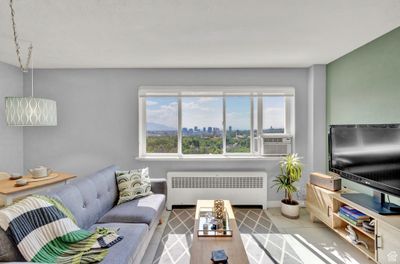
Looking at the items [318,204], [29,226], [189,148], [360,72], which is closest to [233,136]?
[189,148]

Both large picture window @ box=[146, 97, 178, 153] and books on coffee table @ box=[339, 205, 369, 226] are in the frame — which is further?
large picture window @ box=[146, 97, 178, 153]

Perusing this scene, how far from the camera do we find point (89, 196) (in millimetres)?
2049

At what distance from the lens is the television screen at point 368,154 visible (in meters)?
1.86

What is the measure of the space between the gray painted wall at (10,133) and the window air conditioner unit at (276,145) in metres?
4.22

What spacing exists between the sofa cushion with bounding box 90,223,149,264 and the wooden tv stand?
2124 millimetres

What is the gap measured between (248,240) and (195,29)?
8.13 ft

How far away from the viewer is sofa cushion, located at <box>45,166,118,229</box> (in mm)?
1796

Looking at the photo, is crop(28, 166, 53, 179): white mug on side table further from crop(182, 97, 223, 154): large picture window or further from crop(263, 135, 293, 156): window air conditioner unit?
crop(263, 135, 293, 156): window air conditioner unit

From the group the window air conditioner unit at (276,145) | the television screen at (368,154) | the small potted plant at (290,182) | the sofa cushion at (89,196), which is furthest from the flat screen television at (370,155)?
the sofa cushion at (89,196)

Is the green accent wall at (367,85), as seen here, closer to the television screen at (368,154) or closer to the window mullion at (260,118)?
the television screen at (368,154)

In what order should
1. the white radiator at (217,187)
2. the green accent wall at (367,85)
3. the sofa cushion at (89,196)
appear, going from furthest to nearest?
1. the white radiator at (217,187)
2. the green accent wall at (367,85)
3. the sofa cushion at (89,196)

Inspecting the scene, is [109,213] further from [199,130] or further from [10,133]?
[10,133]

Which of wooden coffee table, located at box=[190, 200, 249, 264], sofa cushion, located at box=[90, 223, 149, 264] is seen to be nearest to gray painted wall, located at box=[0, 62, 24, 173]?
sofa cushion, located at box=[90, 223, 149, 264]

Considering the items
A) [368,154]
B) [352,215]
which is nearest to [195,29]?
[368,154]
